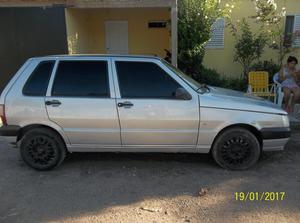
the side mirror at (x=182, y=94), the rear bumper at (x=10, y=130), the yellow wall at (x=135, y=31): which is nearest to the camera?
the side mirror at (x=182, y=94)

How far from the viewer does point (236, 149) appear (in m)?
5.19

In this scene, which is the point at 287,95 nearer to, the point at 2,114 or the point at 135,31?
the point at 2,114

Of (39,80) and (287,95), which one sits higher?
(39,80)

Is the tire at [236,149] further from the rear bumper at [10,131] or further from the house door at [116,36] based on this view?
the house door at [116,36]

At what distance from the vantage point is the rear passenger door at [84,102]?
5109 mm

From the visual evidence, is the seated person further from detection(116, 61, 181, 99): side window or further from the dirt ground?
detection(116, 61, 181, 99): side window

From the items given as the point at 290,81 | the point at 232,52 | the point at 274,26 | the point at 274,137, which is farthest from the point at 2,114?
the point at 274,26

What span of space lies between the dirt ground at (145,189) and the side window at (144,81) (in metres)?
1.14

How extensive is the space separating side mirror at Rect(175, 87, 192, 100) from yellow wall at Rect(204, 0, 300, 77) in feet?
23.4

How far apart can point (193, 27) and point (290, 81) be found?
2.95 metres

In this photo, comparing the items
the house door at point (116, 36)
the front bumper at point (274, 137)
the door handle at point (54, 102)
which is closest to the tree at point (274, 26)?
the house door at point (116, 36)

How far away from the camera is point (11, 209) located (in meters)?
4.24

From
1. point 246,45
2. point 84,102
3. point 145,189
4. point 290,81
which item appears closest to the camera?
point 145,189

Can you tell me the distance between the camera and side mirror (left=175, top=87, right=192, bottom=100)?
5.00m
